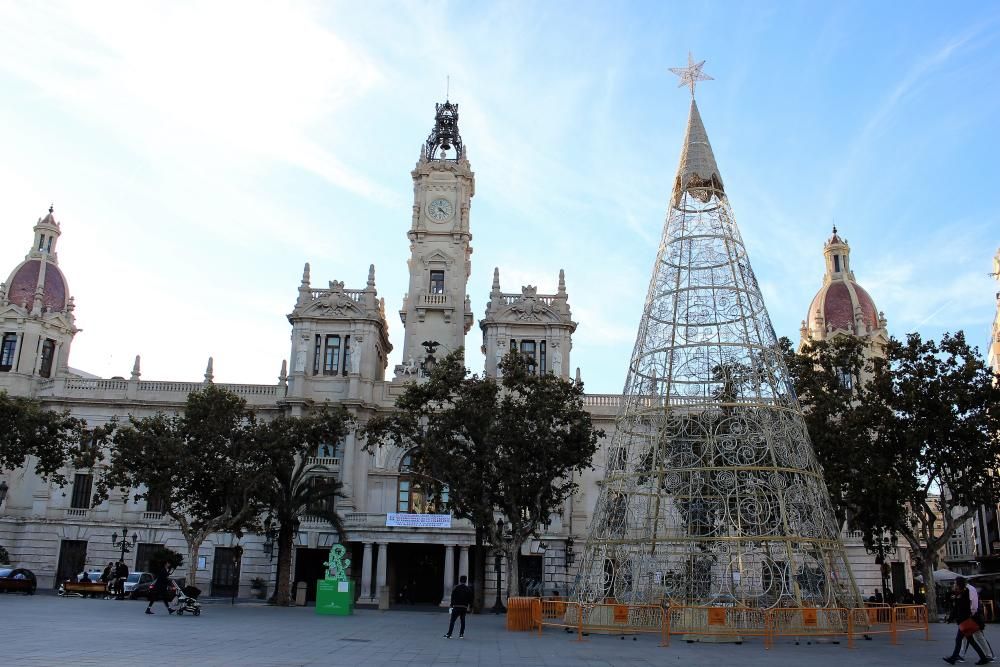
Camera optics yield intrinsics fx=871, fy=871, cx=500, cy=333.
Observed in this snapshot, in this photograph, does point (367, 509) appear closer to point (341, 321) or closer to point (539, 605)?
point (341, 321)

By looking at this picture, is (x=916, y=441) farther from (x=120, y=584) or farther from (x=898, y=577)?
(x=120, y=584)

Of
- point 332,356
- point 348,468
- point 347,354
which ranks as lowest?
point 348,468

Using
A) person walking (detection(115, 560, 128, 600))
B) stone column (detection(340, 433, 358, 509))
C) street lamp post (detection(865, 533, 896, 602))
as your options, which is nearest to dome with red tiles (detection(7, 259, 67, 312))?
person walking (detection(115, 560, 128, 600))

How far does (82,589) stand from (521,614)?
25.9 m

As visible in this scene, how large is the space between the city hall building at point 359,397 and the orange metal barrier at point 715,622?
25.7 metres

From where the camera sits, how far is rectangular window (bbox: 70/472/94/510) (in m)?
54.5

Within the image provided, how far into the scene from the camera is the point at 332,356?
55.9 m

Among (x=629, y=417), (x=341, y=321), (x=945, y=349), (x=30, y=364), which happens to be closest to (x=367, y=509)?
(x=341, y=321)

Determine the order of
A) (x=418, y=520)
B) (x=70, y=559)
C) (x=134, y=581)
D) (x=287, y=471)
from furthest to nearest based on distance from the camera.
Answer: (x=70, y=559) < (x=418, y=520) < (x=287, y=471) < (x=134, y=581)

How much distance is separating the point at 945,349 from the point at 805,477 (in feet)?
50.9

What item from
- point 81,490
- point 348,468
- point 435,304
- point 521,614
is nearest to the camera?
point 521,614

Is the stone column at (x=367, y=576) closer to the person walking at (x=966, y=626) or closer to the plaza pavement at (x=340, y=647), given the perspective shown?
the plaza pavement at (x=340, y=647)

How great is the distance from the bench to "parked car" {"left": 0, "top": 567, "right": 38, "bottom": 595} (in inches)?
76.2

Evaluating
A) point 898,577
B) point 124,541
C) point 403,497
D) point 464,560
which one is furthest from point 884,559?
point 124,541
